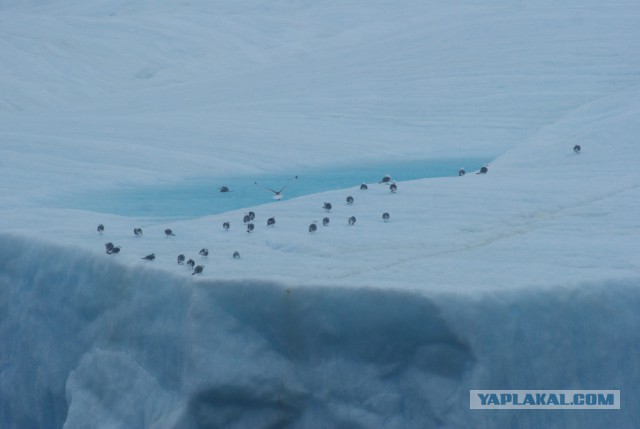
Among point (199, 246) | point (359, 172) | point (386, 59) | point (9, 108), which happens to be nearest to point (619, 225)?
point (199, 246)

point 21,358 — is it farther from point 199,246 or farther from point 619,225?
point 619,225

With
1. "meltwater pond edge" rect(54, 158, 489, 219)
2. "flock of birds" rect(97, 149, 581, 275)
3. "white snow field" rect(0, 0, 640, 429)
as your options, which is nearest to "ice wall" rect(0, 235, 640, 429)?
"white snow field" rect(0, 0, 640, 429)

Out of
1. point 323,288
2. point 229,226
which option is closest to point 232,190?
point 229,226

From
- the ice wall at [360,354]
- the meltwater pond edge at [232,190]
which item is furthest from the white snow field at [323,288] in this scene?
the meltwater pond edge at [232,190]

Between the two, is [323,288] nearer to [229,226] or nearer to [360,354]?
[360,354]

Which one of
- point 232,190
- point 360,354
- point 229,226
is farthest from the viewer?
point 232,190

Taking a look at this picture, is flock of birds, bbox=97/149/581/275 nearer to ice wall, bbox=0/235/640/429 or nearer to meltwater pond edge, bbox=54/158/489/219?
ice wall, bbox=0/235/640/429

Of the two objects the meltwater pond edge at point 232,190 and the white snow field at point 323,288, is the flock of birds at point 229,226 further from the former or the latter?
the meltwater pond edge at point 232,190
